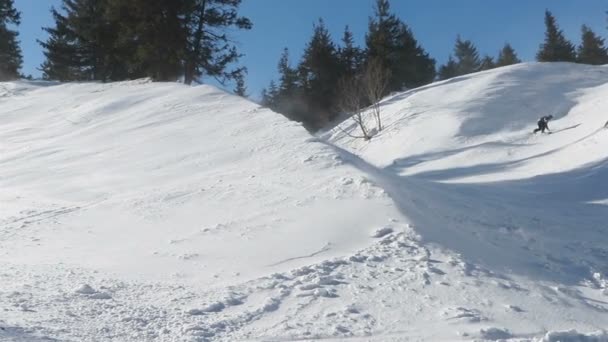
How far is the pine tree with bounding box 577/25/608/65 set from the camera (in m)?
48.5

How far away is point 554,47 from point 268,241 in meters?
46.0

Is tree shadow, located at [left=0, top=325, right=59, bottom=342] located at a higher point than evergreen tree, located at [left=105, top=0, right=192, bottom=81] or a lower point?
lower

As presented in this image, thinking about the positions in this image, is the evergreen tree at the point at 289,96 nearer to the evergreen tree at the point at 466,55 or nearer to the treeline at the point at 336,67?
the treeline at the point at 336,67

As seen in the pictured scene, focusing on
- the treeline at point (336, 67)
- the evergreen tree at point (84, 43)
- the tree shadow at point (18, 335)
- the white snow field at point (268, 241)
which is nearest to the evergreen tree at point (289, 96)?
the treeline at point (336, 67)

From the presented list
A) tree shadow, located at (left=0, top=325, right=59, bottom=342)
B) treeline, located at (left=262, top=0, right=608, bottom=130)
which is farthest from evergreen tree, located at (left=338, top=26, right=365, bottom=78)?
tree shadow, located at (left=0, top=325, right=59, bottom=342)

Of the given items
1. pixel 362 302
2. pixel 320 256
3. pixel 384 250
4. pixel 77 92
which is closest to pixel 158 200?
pixel 320 256

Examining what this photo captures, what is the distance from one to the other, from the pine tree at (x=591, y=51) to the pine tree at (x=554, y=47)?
460 cm

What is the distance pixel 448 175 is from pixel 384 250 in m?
10.3

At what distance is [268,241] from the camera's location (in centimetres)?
595

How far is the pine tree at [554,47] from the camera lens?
145 feet

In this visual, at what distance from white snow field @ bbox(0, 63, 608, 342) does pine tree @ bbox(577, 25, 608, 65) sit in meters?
40.6

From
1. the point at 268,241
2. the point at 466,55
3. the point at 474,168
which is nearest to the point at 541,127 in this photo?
the point at 474,168

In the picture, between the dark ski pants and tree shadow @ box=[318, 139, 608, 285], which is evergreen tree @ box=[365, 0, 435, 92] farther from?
Result: tree shadow @ box=[318, 139, 608, 285]

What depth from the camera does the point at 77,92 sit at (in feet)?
65.3
